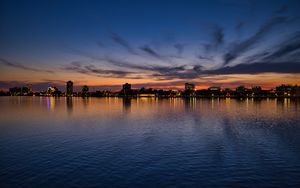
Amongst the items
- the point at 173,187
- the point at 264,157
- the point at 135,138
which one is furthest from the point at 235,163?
the point at 135,138

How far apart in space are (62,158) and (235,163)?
695 inches

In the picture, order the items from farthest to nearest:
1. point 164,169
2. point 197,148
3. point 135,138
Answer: point 135,138 → point 197,148 → point 164,169

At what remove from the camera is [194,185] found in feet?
58.7

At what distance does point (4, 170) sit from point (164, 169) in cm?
1421

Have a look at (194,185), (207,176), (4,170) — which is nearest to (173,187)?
(194,185)

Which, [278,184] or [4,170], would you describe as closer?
[278,184]

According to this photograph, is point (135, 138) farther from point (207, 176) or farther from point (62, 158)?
point (207, 176)

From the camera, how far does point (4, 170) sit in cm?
2092

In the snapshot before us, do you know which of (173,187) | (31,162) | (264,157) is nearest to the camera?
(173,187)

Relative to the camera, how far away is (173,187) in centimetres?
1734

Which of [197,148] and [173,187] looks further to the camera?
[197,148]

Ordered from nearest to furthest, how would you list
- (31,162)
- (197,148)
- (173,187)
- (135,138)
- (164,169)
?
(173,187), (164,169), (31,162), (197,148), (135,138)

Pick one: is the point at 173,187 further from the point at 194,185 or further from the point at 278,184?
the point at 278,184

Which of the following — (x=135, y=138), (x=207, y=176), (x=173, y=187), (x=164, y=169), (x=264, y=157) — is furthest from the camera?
(x=135, y=138)
